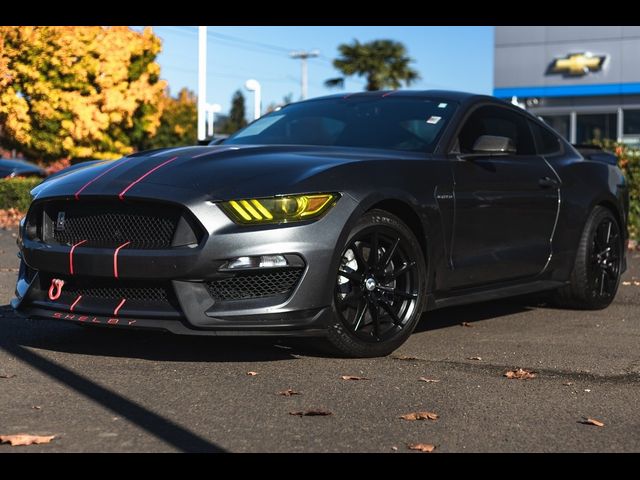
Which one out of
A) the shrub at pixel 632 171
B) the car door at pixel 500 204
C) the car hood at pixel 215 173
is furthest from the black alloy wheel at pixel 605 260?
the shrub at pixel 632 171

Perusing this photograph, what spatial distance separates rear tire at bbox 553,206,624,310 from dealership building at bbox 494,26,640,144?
965 inches

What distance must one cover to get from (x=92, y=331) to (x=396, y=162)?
6.70ft

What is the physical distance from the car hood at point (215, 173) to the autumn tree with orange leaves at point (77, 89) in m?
15.5

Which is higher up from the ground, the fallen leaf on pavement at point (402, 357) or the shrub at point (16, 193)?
the shrub at point (16, 193)

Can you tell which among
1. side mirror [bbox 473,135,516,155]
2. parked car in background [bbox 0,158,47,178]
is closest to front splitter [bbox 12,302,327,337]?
side mirror [bbox 473,135,516,155]

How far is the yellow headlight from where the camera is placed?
5074mm

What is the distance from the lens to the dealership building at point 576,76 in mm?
32062

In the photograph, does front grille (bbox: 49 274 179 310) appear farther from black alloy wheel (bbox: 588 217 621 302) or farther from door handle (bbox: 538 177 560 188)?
black alloy wheel (bbox: 588 217 621 302)

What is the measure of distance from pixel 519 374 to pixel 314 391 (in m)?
1.10

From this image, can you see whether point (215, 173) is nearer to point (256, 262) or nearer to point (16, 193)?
point (256, 262)

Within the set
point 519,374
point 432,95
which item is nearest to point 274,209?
point 519,374

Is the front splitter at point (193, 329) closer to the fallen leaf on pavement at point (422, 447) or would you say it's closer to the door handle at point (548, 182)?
the fallen leaf on pavement at point (422, 447)

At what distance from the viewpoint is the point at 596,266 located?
767 cm
